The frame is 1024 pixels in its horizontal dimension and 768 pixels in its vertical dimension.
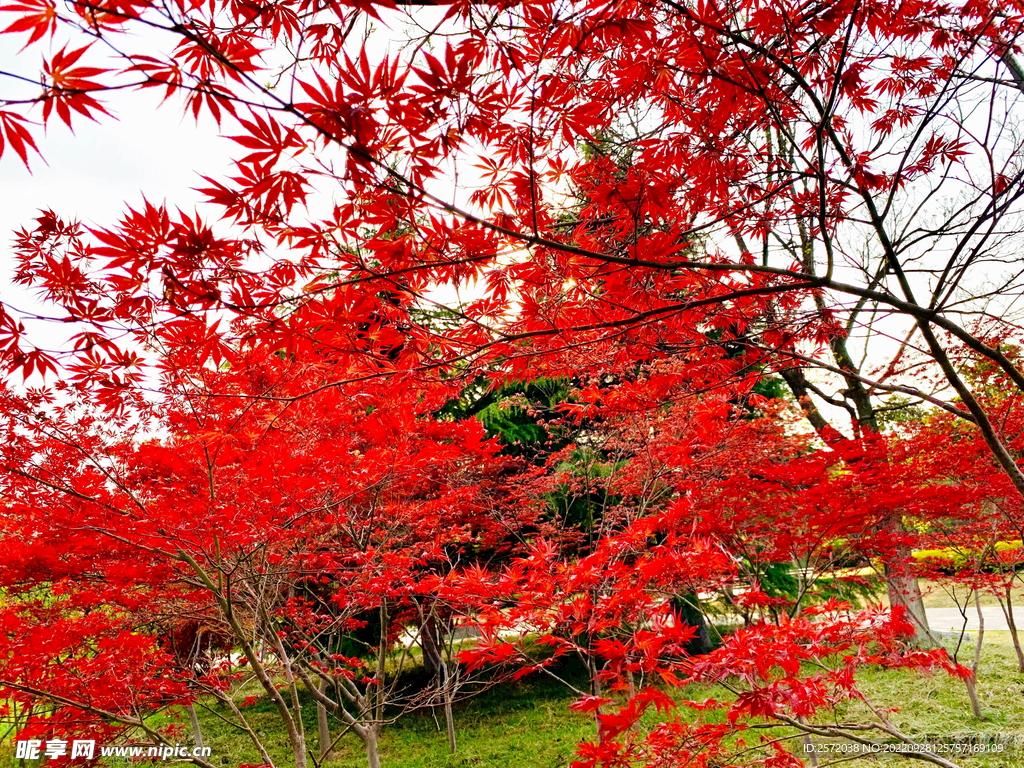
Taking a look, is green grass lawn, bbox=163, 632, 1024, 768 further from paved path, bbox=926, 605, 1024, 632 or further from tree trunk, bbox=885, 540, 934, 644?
paved path, bbox=926, 605, 1024, 632

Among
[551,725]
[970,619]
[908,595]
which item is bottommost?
[970,619]

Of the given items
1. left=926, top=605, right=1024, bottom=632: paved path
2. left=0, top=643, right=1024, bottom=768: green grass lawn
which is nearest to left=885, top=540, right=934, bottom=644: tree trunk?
left=0, top=643, right=1024, bottom=768: green grass lawn

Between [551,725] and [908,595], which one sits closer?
[908,595]

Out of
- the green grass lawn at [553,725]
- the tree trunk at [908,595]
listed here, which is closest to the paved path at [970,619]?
the green grass lawn at [553,725]

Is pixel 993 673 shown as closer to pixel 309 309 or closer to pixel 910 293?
pixel 910 293

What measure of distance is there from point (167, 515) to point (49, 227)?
2.16 meters

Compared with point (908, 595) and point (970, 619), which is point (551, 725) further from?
point (970, 619)

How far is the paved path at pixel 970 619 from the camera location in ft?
36.0

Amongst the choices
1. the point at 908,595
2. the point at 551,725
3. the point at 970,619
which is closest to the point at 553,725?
the point at 551,725

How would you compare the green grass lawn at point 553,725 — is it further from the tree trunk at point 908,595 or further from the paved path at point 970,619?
A: the paved path at point 970,619

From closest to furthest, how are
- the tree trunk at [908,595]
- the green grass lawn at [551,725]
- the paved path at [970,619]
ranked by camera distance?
the green grass lawn at [551,725], the tree trunk at [908,595], the paved path at [970,619]

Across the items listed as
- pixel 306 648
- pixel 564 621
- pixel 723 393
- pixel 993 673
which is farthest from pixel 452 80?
pixel 993 673

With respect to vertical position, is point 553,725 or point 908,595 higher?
point 908,595

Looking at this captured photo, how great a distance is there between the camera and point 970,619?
12.3 meters
